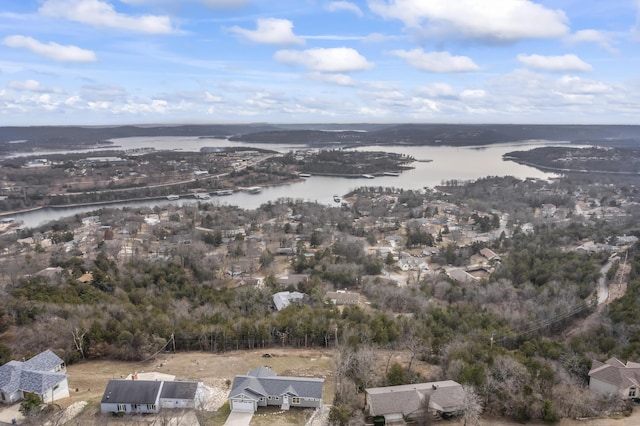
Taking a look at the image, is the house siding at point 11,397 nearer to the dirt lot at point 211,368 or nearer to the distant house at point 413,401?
the dirt lot at point 211,368

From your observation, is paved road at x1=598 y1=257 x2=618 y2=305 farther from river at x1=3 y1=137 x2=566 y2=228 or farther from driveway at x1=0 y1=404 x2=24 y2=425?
river at x1=3 y1=137 x2=566 y2=228

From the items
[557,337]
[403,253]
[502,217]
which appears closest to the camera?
[557,337]

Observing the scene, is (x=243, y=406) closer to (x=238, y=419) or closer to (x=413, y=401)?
(x=238, y=419)

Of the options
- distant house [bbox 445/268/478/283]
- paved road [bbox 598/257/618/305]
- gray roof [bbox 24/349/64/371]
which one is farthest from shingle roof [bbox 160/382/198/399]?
paved road [bbox 598/257/618/305]

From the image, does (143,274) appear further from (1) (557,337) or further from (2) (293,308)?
(1) (557,337)

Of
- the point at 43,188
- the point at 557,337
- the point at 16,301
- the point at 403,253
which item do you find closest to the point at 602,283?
the point at 557,337

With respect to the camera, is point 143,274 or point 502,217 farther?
point 502,217
